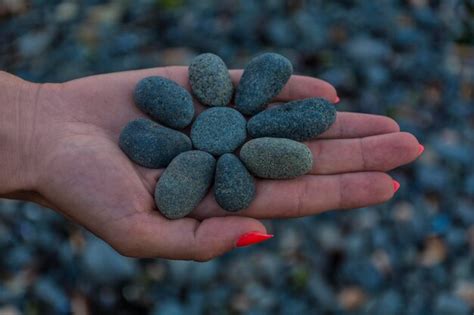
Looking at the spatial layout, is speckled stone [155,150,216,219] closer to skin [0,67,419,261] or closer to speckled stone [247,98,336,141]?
skin [0,67,419,261]

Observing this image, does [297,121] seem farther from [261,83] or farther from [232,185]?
[232,185]

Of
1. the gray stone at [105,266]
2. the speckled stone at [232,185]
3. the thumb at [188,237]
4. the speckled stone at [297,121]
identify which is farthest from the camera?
the gray stone at [105,266]

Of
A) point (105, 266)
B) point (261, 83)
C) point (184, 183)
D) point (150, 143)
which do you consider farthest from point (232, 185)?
point (105, 266)

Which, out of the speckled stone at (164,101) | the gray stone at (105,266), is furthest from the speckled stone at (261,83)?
the gray stone at (105,266)

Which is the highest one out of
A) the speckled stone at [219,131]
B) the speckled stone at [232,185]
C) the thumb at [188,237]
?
the speckled stone at [219,131]

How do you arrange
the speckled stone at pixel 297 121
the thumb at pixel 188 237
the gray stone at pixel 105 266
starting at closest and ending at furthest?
the thumb at pixel 188 237, the speckled stone at pixel 297 121, the gray stone at pixel 105 266

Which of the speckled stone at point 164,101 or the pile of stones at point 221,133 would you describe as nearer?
the pile of stones at point 221,133

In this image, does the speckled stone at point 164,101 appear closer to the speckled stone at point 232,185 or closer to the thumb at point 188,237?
the speckled stone at point 232,185
